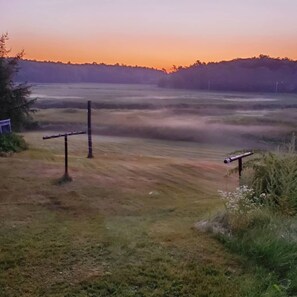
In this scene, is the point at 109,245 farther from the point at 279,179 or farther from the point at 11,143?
the point at 11,143

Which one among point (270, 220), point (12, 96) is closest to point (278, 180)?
point (270, 220)

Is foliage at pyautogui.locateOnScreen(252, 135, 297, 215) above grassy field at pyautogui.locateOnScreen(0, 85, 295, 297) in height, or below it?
above

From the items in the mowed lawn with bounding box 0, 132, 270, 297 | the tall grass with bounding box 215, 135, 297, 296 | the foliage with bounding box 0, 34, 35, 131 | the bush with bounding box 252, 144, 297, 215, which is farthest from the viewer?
the foliage with bounding box 0, 34, 35, 131

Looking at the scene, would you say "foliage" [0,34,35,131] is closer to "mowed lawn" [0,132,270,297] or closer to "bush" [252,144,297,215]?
"mowed lawn" [0,132,270,297]

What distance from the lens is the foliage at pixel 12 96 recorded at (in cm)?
2038

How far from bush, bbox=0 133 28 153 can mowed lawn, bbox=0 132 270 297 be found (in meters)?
6.42

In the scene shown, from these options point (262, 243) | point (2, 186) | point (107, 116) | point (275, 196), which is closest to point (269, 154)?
point (275, 196)

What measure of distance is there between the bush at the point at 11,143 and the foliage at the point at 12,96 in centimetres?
273

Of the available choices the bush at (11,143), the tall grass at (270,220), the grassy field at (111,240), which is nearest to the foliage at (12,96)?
the bush at (11,143)

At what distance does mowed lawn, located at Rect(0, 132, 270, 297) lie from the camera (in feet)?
16.0

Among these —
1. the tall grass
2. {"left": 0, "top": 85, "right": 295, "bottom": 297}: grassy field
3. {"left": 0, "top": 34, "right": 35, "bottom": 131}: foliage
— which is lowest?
{"left": 0, "top": 85, "right": 295, "bottom": 297}: grassy field

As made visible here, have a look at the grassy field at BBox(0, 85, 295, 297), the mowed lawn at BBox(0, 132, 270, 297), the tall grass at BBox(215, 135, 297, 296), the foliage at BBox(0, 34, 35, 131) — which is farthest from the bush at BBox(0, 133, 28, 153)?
the tall grass at BBox(215, 135, 297, 296)

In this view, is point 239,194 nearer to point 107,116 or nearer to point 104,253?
point 104,253

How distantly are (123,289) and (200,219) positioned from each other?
2788mm
